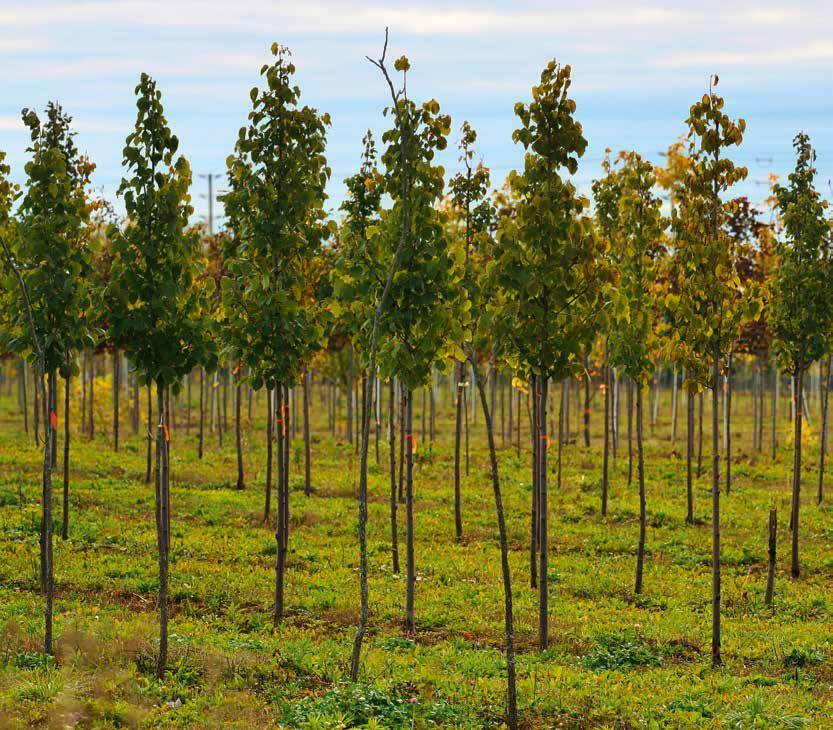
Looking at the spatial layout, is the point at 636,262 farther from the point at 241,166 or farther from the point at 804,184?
the point at 241,166

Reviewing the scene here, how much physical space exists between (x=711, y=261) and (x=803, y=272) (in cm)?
652

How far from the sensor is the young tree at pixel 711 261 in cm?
1282

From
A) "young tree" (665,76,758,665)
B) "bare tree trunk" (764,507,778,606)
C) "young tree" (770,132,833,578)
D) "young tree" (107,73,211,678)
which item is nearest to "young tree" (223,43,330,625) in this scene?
"young tree" (107,73,211,678)

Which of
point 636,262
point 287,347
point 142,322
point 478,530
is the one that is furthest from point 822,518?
point 142,322

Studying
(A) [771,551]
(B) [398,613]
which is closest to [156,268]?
→ (B) [398,613]

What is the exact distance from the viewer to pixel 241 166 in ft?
45.3

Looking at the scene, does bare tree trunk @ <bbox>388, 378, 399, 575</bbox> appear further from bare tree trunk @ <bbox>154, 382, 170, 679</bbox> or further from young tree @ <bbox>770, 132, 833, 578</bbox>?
young tree @ <bbox>770, 132, 833, 578</bbox>

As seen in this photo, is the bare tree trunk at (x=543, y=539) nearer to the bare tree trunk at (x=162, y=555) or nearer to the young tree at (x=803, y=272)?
the bare tree trunk at (x=162, y=555)

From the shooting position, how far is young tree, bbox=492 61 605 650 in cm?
1184

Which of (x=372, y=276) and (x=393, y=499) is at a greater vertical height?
(x=372, y=276)

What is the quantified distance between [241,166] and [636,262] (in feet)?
21.5

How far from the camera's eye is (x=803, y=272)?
18.5 meters

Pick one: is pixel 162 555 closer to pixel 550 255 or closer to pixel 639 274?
pixel 550 255

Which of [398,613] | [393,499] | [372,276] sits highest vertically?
[372,276]
